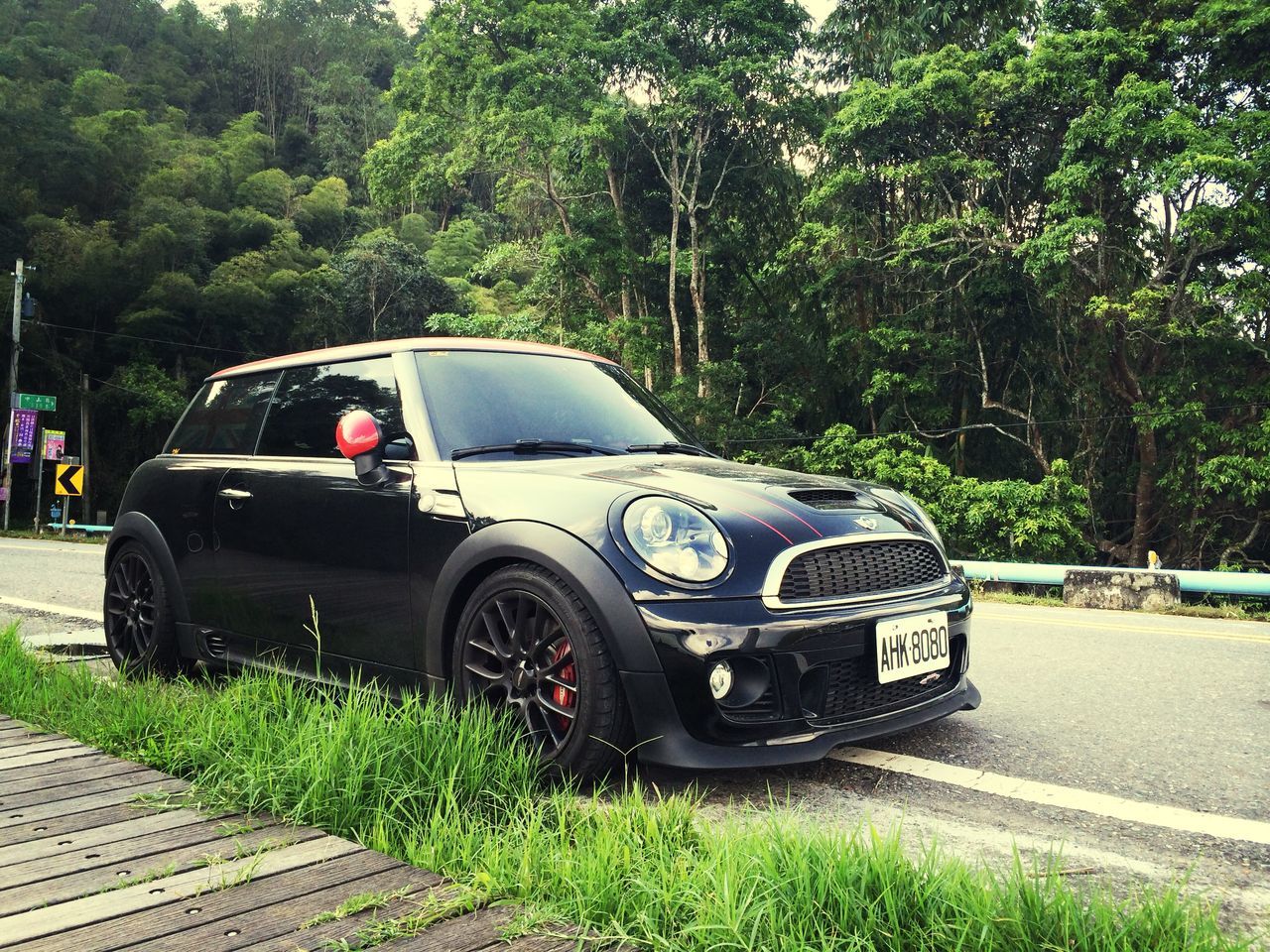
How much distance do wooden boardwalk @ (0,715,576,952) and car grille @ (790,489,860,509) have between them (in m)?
1.68

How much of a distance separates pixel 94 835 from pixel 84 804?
254 millimetres

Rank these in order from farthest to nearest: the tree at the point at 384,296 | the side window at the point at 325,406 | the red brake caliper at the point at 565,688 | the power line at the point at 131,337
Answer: the tree at the point at 384,296 < the power line at the point at 131,337 < the side window at the point at 325,406 < the red brake caliper at the point at 565,688

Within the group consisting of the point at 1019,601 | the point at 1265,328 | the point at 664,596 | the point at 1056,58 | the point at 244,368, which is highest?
the point at 1056,58

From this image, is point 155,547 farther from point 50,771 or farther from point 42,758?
point 50,771

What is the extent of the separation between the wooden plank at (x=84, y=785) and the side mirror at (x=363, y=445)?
1142 mm

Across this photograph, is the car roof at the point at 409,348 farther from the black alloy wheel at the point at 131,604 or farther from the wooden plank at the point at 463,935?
the wooden plank at the point at 463,935

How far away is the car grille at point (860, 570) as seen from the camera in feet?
9.33

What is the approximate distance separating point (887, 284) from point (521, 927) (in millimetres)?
22463

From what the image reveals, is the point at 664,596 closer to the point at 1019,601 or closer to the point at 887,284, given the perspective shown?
the point at 1019,601

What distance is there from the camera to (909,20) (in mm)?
22578

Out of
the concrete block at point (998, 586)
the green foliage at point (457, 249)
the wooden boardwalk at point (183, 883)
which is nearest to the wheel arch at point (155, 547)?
the wooden boardwalk at point (183, 883)

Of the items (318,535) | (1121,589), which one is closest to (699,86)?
(1121,589)

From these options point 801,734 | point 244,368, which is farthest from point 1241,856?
point 244,368

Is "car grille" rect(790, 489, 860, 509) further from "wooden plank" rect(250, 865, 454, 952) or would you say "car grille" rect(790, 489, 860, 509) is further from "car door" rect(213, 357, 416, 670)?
"wooden plank" rect(250, 865, 454, 952)
